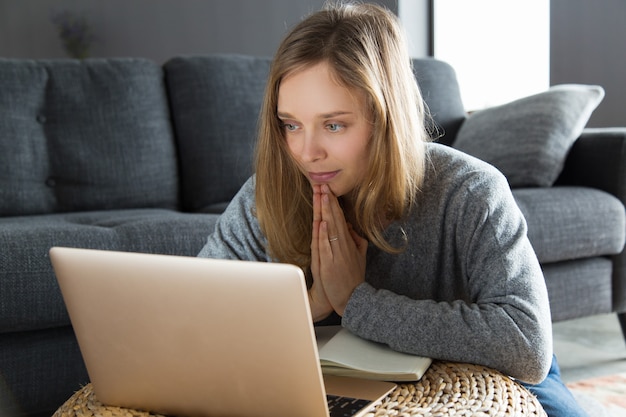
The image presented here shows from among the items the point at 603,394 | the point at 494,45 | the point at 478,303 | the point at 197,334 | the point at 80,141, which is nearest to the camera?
the point at 197,334

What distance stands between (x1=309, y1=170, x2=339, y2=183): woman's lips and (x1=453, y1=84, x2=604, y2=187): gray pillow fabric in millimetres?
1279

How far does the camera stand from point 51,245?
61.7 inches

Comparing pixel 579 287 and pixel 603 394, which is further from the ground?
pixel 579 287

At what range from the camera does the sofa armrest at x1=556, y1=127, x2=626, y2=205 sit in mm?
2172

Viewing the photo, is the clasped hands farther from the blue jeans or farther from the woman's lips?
the blue jeans

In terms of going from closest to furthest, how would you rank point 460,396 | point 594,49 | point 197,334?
point 197,334 < point 460,396 < point 594,49

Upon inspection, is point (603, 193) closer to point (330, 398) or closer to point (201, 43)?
point (330, 398)

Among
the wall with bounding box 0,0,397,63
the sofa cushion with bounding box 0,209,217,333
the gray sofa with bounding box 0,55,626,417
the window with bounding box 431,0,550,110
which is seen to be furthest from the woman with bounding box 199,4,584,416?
the wall with bounding box 0,0,397,63

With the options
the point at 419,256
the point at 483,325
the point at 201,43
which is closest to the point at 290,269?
the point at 483,325

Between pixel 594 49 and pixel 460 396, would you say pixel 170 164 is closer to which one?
pixel 460 396

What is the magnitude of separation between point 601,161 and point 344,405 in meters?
A: 1.67

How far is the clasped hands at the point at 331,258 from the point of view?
107cm

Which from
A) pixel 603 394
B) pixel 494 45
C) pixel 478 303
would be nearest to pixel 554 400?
pixel 478 303

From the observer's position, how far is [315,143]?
106cm
